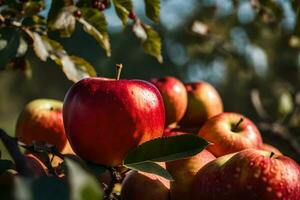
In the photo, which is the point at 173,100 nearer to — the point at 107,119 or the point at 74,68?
the point at 74,68

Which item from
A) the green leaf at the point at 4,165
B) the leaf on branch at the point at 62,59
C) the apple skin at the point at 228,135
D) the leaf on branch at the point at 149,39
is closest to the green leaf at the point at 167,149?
the green leaf at the point at 4,165

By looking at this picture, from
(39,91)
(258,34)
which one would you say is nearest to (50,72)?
(39,91)

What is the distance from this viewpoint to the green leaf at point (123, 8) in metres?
1.27

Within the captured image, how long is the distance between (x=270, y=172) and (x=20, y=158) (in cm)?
38

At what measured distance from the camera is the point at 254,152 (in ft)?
2.98

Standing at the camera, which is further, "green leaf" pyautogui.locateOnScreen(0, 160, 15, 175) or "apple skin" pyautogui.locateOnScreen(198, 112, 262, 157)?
"apple skin" pyautogui.locateOnScreen(198, 112, 262, 157)

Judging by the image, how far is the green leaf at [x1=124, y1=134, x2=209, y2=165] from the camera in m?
0.86

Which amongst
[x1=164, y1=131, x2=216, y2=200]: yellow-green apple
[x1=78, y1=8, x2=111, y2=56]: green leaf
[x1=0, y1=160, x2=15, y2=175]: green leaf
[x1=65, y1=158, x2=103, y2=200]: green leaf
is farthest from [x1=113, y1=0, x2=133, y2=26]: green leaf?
[x1=65, y1=158, x2=103, y2=200]: green leaf

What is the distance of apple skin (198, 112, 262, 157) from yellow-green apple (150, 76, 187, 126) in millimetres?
162

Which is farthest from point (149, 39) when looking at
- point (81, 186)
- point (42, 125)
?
point (81, 186)

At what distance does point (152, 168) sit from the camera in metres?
0.84

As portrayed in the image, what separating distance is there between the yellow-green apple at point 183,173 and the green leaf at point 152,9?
407 millimetres

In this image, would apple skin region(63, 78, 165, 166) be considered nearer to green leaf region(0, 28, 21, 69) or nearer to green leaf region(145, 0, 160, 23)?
green leaf region(0, 28, 21, 69)

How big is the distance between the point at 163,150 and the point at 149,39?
1.75 ft
